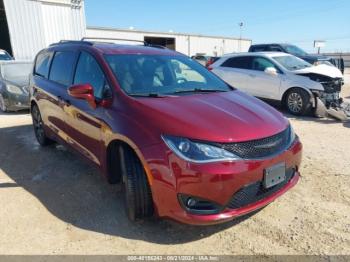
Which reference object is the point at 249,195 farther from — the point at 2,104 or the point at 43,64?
the point at 2,104

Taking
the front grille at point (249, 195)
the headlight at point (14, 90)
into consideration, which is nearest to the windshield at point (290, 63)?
the front grille at point (249, 195)

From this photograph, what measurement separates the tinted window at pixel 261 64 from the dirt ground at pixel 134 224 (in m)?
4.59

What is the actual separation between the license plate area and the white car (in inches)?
208

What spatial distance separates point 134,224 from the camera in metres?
3.17

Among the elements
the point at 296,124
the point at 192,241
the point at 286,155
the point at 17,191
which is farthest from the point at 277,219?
the point at 296,124

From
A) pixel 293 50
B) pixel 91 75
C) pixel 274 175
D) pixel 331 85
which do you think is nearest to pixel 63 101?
pixel 91 75

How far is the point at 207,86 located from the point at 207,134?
1.34 metres

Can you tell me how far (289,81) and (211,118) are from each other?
592cm

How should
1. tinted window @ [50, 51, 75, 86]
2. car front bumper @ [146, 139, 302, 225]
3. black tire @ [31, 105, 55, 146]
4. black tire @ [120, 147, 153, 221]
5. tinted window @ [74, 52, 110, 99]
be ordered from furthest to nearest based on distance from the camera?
1. black tire @ [31, 105, 55, 146]
2. tinted window @ [50, 51, 75, 86]
3. tinted window @ [74, 52, 110, 99]
4. black tire @ [120, 147, 153, 221]
5. car front bumper @ [146, 139, 302, 225]

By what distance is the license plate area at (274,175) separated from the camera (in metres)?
2.78

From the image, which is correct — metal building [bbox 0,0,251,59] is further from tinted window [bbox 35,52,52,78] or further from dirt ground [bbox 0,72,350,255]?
dirt ground [bbox 0,72,350,255]

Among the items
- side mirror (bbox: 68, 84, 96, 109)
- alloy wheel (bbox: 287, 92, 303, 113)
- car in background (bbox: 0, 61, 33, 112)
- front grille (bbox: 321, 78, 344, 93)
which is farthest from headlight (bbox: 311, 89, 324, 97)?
car in background (bbox: 0, 61, 33, 112)

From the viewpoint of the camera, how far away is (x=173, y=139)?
265 cm

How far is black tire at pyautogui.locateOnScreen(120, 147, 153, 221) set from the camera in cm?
292
